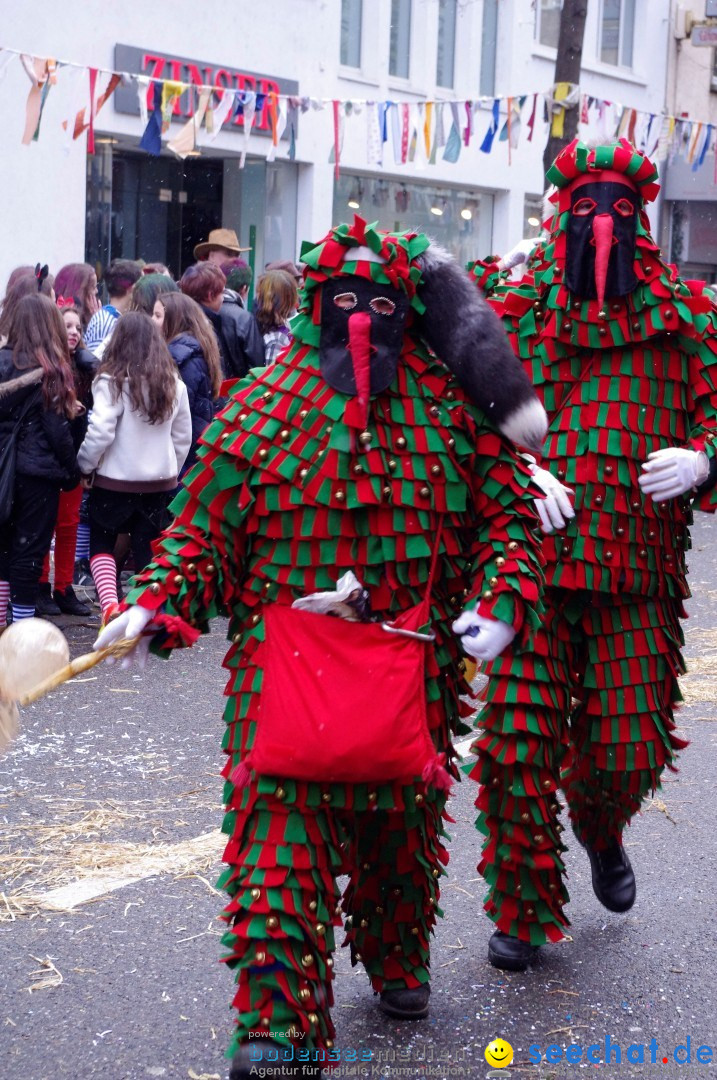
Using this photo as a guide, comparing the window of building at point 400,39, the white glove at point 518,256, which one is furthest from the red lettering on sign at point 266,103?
the white glove at point 518,256

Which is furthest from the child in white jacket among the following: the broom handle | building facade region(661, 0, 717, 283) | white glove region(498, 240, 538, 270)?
building facade region(661, 0, 717, 283)

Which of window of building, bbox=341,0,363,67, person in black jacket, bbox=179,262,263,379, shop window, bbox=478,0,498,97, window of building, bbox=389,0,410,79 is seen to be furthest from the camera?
shop window, bbox=478,0,498,97

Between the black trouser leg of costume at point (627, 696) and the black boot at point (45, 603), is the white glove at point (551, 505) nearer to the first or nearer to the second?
the black trouser leg of costume at point (627, 696)

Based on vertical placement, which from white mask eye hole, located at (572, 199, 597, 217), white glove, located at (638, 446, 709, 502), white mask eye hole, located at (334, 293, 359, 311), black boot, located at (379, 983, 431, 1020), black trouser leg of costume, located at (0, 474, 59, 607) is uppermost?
white mask eye hole, located at (572, 199, 597, 217)

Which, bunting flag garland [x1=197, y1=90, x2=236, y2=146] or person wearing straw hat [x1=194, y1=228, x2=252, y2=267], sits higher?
bunting flag garland [x1=197, y1=90, x2=236, y2=146]

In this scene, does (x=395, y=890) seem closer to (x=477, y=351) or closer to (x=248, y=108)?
(x=477, y=351)

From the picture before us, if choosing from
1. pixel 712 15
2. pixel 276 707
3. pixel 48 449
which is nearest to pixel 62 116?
pixel 48 449

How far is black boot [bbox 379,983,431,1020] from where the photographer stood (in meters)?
3.28

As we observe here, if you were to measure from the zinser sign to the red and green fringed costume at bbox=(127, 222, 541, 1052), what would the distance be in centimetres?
926

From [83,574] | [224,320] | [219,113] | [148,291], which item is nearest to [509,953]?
[83,574]

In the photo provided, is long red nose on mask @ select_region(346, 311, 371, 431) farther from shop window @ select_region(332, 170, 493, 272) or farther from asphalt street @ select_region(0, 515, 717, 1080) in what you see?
shop window @ select_region(332, 170, 493, 272)

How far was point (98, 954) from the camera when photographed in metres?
3.67

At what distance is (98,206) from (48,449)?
7.16 metres

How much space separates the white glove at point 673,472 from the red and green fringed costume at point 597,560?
0.18 ft
